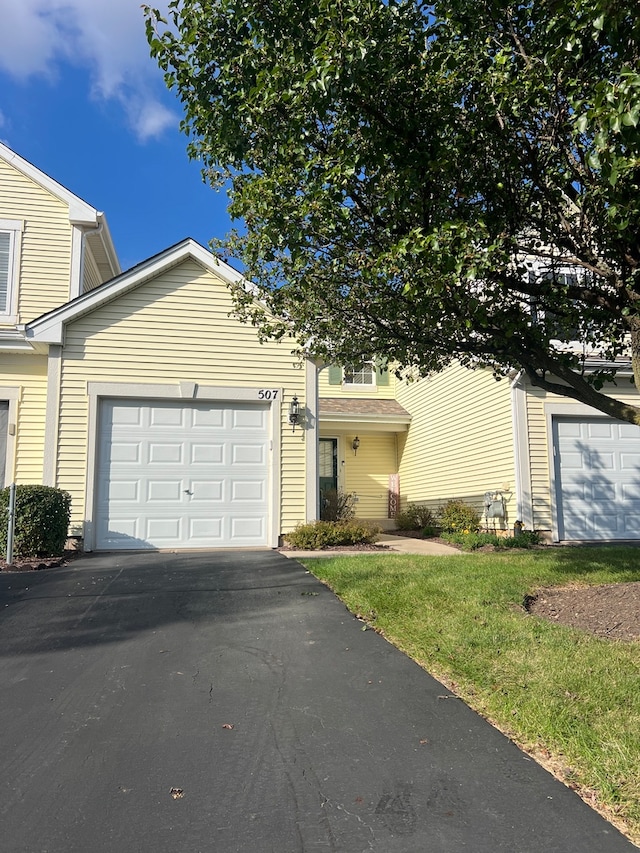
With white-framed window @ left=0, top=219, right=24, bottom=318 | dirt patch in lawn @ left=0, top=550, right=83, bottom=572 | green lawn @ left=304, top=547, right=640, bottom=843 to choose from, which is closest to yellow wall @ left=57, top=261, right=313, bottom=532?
dirt patch in lawn @ left=0, top=550, right=83, bottom=572

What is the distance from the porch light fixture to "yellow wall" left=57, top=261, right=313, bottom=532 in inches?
4.1

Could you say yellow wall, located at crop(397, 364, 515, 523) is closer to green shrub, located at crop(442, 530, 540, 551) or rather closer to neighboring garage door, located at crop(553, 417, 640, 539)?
green shrub, located at crop(442, 530, 540, 551)

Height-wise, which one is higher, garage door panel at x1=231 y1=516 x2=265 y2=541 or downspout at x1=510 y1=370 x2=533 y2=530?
downspout at x1=510 y1=370 x2=533 y2=530

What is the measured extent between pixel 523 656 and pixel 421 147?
4248mm

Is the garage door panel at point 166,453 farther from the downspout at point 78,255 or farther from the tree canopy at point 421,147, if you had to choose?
the tree canopy at point 421,147

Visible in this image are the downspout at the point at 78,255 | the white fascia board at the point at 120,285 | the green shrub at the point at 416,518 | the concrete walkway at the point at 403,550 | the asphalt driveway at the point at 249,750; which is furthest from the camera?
the green shrub at the point at 416,518

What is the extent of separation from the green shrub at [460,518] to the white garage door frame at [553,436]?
163 cm

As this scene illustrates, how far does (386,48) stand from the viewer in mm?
5207

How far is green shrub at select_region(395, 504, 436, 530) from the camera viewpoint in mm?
16172

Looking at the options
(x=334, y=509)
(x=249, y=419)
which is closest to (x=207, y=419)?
(x=249, y=419)

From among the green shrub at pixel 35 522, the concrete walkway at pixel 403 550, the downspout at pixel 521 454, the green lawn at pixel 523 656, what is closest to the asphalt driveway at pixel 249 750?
the green lawn at pixel 523 656

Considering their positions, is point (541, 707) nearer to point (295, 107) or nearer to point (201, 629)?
point (201, 629)

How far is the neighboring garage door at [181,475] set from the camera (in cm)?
1145

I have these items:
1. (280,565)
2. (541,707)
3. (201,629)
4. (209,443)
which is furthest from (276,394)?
(541,707)
